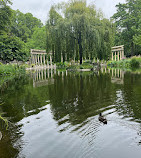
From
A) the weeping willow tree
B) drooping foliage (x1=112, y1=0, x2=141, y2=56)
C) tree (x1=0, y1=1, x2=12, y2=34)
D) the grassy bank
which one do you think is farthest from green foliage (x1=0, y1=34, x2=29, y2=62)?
drooping foliage (x1=112, y1=0, x2=141, y2=56)


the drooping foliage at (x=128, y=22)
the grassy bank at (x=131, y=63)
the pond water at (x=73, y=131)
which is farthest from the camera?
the drooping foliage at (x=128, y=22)

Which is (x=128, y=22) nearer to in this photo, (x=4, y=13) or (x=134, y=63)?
(x=134, y=63)

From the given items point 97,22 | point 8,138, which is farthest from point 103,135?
point 97,22

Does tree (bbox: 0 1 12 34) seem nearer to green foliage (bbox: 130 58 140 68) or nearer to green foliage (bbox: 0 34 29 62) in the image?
green foliage (bbox: 0 34 29 62)

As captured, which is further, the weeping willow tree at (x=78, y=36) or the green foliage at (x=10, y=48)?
the green foliage at (x=10, y=48)

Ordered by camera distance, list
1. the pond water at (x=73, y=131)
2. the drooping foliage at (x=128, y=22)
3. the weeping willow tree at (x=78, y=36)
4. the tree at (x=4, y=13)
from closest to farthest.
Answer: the pond water at (x=73, y=131)
the weeping willow tree at (x=78, y=36)
the tree at (x=4, y=13)
the drooping foliage at (x=128, y=22)

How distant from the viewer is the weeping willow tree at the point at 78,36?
971 inches

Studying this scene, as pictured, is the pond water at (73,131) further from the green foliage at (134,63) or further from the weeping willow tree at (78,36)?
the green foliage at (134,63)

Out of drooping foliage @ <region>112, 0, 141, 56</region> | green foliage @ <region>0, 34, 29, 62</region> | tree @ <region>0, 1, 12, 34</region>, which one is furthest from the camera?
drooping foliage @ <region>112, 0, 141, 56</region>

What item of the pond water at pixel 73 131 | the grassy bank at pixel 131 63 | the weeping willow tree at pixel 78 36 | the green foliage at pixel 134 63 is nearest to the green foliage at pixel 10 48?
the weeping willow tree at pixel 78 36

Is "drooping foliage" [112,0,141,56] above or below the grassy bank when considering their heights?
above

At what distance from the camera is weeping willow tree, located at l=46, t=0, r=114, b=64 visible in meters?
24.7

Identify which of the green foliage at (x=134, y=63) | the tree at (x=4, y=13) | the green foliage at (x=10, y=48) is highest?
the tree at (x=4, y=13)

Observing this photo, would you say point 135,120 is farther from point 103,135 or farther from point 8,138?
point 8,138
